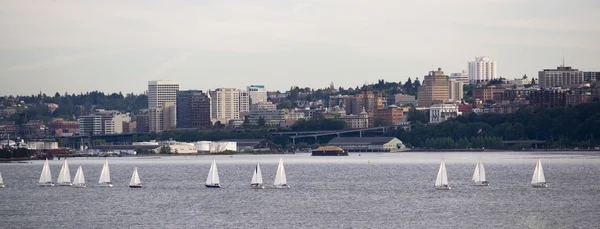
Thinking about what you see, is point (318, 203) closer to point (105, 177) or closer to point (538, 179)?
point (538, 179)

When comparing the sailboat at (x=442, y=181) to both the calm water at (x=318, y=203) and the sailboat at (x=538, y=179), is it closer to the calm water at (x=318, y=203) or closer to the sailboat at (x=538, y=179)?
the calm water at (x=318, y=203)

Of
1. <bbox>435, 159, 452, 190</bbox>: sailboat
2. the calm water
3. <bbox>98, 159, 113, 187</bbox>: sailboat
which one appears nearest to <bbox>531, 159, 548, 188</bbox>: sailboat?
the calm water

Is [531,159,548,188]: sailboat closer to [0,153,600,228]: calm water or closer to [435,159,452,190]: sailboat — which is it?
[0,153,600,228]: calm water

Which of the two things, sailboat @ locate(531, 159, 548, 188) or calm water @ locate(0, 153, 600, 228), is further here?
sailboat @ locate(531, 159, 548, 188)

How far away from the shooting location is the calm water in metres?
63.4

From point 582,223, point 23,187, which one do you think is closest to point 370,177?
point 23,187

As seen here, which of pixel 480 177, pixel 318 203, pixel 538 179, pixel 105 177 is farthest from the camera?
pixel 105 177

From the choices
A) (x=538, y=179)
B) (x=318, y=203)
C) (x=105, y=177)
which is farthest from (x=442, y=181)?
(x=105, y=177)

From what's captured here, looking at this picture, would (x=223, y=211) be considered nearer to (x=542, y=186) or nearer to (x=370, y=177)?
(x=542, y=186)

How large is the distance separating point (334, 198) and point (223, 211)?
35.8ft

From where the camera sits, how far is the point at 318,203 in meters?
74.8

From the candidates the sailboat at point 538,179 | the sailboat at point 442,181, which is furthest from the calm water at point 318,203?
the sailboat at point 442,181

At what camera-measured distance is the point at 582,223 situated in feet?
202

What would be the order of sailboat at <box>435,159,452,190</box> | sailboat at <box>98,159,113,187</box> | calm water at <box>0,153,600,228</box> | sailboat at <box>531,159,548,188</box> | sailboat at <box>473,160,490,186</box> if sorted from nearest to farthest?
calm water at <box>0,153,600,228</box> < sailboat at <box>435,159,452,190</box> < sailboat at <box>531,159,548,188</box> < sailboat at <box>473,160,490,186</box> < sailboat at <box>98,159,113,187</box>
